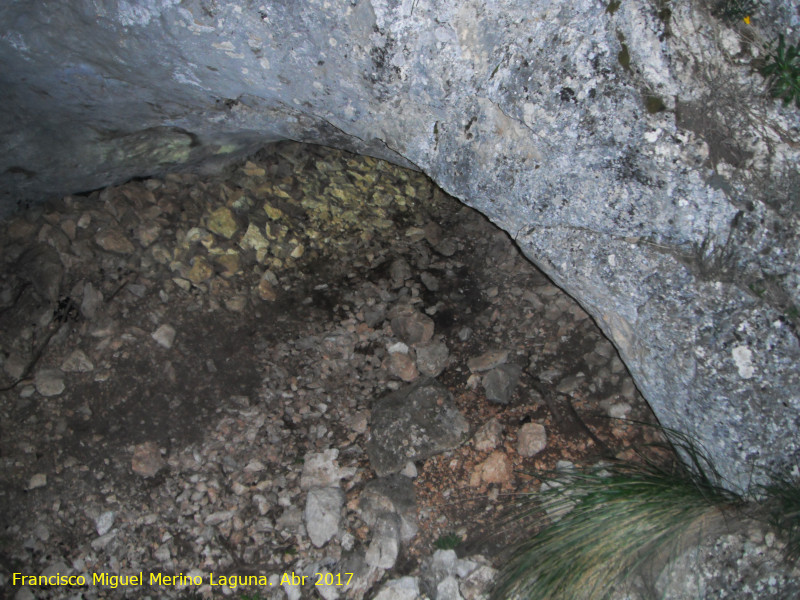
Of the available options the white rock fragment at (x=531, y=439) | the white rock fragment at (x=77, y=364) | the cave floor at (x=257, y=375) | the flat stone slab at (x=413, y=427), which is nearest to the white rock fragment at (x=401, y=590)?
the cave floor at (x=257, y=375)

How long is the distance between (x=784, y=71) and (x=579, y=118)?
508 mm

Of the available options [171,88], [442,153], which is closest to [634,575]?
[442,153]

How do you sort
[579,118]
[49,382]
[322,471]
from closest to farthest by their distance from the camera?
[579,118], [322,471], [49,382]

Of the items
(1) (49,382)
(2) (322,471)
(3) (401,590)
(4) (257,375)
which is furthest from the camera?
(4) (257,375)

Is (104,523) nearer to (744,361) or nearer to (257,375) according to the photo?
(257,375)

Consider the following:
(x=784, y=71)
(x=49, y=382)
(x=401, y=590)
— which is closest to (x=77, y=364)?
(x=49, y=382)

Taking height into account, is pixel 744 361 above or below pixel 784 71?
below

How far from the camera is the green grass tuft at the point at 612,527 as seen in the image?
1681mm

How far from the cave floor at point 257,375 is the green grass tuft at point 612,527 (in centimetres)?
15

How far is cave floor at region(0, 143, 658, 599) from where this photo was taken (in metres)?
1.97

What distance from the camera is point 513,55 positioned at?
1.71m

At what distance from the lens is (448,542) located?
1.91 metres

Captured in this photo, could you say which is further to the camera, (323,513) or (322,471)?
(322,471)

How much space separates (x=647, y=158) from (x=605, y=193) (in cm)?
15
